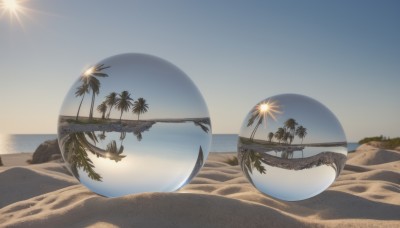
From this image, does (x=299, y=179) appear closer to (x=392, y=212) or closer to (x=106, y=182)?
(x=392, y=212)

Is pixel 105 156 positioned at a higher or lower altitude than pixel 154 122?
lower

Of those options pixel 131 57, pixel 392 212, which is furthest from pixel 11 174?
pixel 392 212

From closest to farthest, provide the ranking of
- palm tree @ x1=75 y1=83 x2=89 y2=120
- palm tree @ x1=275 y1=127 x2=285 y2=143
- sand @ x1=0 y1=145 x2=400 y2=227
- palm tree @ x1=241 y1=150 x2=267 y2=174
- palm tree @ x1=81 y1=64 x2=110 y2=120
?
sand @ x1=0 y1=145 x2=400 y2=227 → palm tree @ x1=81 y1=64 x2=110 y2=120 → palm tree @ x1=75 y1=83 x2=89 y2=120 → palm tree @ x1=275 y1=127 x2=285 y2=143 → palm tree @ x1=241 y1=150 x2=267 y2=174

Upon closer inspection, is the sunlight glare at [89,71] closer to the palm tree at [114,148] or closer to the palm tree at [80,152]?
the palm tree at [80,152]

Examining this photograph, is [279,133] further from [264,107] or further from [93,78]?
[93,78]

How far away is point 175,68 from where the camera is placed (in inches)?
155

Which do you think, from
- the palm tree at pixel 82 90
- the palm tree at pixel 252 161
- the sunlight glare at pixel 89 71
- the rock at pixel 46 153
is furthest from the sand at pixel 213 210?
the rock at pixel 46 153

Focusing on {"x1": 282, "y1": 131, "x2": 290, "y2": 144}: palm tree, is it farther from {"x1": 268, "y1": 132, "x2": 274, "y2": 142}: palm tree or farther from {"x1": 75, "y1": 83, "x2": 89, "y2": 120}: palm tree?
{"x1": 75, "y1": 83, "x2": 89, "y2": 120}: palm tree

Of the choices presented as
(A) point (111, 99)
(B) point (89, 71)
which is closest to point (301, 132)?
(A) point (111, 99)

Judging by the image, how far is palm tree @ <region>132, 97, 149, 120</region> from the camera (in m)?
3.35

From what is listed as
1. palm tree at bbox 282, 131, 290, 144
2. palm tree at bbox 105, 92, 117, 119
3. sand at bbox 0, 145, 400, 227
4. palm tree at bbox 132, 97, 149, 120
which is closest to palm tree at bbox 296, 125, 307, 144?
palm tree at bbox 282, 131, 290, 144

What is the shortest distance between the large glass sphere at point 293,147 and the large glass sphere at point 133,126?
69 cm

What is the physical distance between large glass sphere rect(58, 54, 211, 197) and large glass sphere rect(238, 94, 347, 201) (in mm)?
689

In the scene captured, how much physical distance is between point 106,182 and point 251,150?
1694 millimetres
